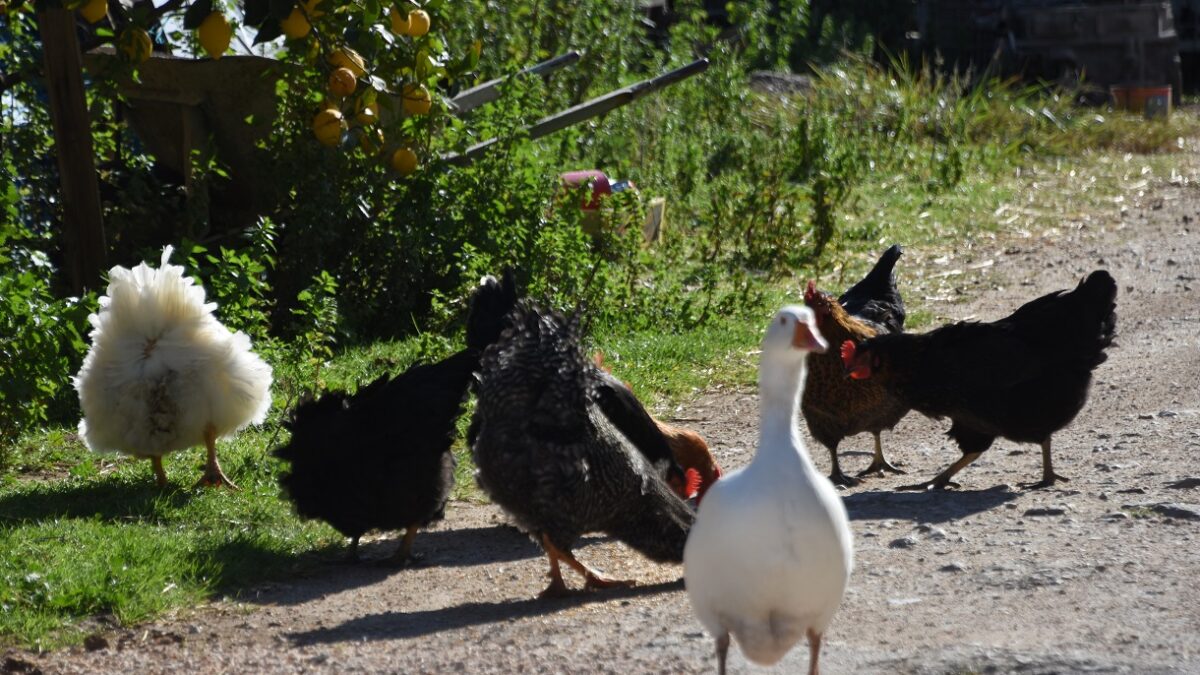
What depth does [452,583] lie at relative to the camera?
5.39m

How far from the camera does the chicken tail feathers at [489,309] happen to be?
20.6 feet

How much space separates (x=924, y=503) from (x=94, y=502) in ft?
12.2

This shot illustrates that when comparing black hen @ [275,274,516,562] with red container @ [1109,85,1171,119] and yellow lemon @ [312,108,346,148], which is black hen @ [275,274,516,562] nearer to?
yellow lemon @ [312,108,346,148]

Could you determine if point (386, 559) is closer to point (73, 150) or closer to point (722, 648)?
point (722, 648)

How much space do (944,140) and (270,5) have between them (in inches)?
505

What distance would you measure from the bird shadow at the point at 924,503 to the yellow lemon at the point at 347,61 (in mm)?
2946

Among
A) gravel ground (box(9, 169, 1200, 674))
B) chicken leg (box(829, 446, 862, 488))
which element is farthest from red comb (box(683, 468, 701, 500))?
chicken leg (box(829, 446, 862, 488))

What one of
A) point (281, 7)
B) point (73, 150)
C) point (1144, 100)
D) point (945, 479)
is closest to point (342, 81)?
point (281, 7)

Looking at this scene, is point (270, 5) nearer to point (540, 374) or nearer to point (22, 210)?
point (540, 374)

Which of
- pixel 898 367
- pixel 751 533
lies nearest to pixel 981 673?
pixel 751 533

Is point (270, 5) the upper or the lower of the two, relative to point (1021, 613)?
upper

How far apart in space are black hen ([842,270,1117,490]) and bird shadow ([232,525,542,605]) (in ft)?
5.98

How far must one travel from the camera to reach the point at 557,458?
5.06 m

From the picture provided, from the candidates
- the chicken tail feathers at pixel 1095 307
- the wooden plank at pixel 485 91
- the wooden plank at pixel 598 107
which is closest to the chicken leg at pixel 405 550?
the chicken tail feathers at pixel 1095 307
